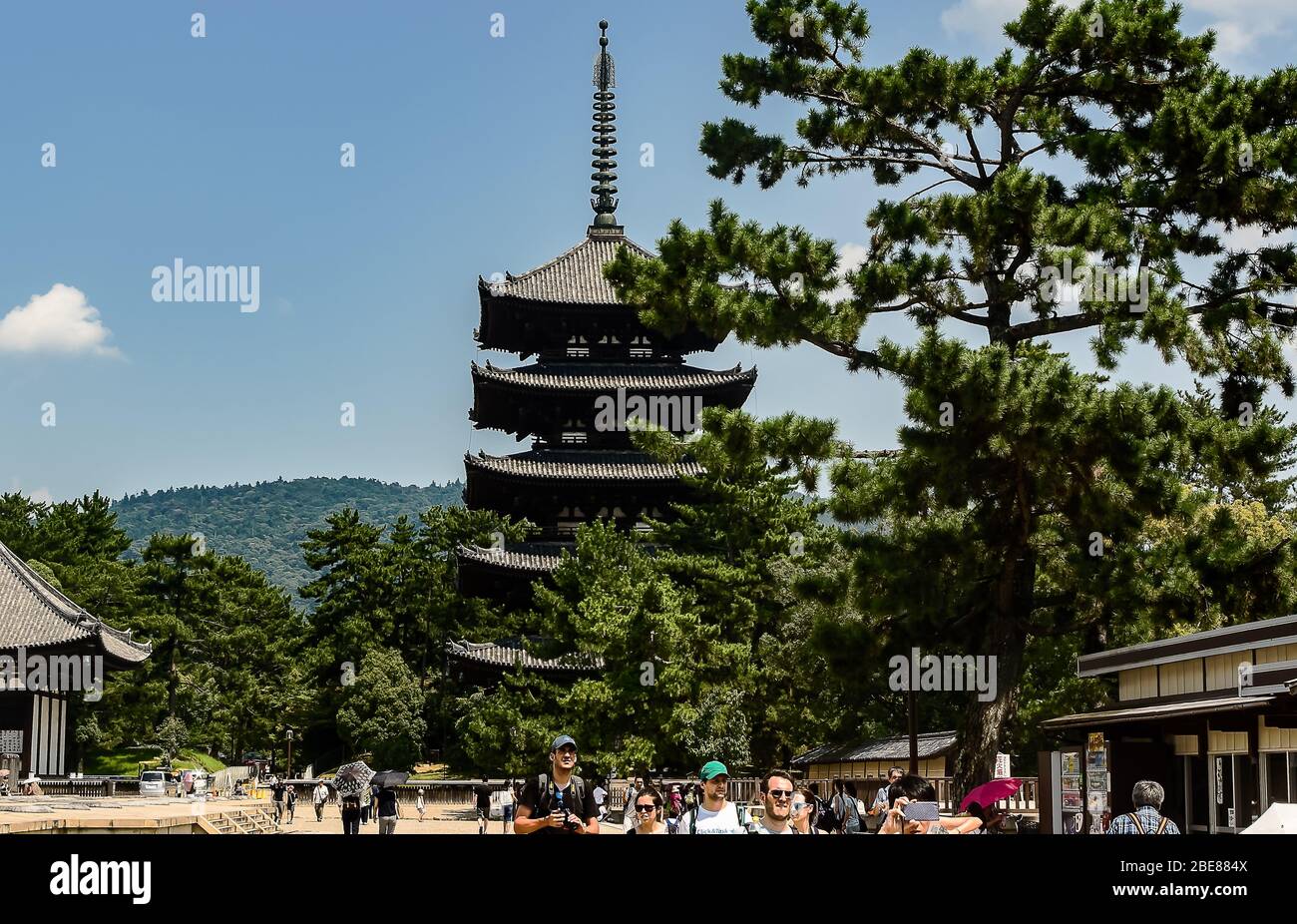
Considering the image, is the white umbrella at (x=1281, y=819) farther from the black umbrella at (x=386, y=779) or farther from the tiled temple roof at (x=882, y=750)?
the tiled temple roof at (x=882, y=750)

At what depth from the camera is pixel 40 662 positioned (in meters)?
46.0

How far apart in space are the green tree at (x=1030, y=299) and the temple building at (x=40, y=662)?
3039cm

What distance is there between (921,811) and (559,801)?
2.05 m

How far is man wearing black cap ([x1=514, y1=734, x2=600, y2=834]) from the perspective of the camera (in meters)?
8.23

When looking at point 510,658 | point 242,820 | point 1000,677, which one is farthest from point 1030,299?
point 510,658

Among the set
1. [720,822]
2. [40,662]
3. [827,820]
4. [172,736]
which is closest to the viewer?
[720,822]

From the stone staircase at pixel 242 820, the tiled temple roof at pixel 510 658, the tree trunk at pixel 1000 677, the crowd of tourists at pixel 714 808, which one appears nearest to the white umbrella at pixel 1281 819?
the crowd of tourists at pixel 714 808

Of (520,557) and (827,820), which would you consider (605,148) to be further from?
(827,820)

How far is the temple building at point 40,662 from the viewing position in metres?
44.8

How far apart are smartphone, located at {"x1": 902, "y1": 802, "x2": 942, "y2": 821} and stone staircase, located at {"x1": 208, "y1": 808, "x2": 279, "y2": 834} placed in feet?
59.4
